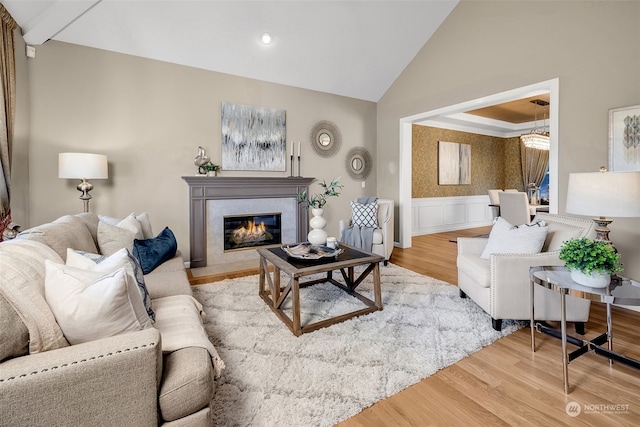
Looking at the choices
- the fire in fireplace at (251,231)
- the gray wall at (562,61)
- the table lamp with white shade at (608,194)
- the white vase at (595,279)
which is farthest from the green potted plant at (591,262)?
the fire in fireplace at (251,231)

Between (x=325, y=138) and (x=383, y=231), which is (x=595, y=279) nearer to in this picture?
(x=383, y=231)

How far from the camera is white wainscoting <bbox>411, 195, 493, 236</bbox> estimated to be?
6.50 m

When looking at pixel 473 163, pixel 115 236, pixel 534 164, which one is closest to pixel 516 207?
pixel 473 163

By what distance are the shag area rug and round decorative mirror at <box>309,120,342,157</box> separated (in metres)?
2.65

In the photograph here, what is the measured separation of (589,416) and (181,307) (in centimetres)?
214

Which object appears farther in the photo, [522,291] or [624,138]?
[624,138]

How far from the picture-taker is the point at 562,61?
3125 mm

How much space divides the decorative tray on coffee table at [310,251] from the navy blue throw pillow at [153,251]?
41.0 inches

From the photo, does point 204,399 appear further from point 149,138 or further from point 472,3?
point 472,3

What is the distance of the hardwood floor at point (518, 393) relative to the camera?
1.47 metres

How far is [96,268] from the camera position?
1347 mm

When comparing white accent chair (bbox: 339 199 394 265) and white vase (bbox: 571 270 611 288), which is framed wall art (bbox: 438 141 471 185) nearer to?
white accent chair (bbox: 339 199 394 265)

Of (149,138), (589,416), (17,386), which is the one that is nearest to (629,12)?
(589,416)
